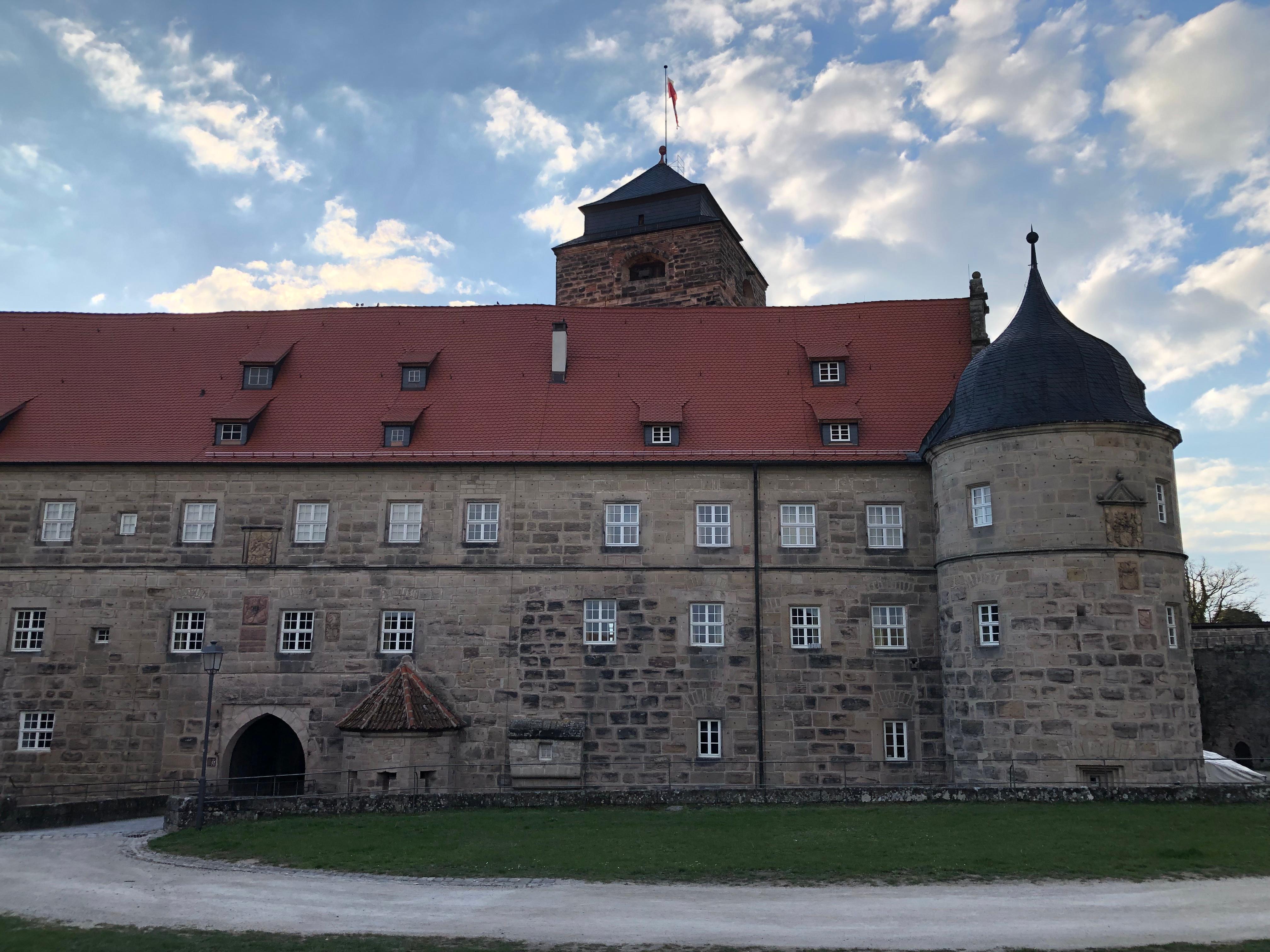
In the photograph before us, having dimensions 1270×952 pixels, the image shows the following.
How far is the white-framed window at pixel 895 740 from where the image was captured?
23.6 meters

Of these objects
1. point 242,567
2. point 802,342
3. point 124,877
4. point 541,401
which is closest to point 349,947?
point 124,877

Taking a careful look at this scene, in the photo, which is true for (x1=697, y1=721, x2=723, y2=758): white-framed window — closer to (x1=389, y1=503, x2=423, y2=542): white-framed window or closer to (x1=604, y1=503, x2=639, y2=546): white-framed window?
(x1=604, y1=503, x2=639, y2=546): white-framed window

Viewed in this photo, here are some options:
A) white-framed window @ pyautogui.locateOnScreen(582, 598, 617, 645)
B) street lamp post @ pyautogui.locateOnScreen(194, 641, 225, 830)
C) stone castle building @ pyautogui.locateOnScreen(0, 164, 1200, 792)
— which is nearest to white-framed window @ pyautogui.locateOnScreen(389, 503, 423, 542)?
stone castle building @ pyautogui.locateOnScreen(0, 164, 1200, 792)

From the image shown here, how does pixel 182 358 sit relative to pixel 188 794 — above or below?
above

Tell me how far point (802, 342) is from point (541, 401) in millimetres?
7276

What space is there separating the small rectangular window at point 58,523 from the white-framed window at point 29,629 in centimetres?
172

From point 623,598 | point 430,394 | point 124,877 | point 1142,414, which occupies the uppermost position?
point 430,394

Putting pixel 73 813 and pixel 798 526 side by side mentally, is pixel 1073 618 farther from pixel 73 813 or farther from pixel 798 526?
pixel 73 813

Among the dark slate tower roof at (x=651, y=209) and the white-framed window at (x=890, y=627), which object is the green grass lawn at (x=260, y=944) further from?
the dark slate tower roof at (x=651, y=209)

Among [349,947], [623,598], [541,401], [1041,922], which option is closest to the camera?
[349,947]

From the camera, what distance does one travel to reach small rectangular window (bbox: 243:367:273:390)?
2797 cm

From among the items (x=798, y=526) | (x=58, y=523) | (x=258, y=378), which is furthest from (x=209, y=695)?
(x=798, y=526)

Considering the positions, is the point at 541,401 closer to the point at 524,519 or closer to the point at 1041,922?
the point at 524,519

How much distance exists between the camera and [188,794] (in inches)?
909
